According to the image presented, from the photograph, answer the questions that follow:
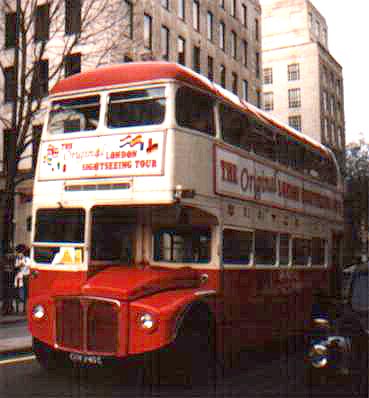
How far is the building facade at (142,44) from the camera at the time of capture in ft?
92.5

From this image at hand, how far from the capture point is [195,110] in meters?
8.85

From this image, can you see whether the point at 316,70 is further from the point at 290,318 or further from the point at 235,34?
the point at 290,318

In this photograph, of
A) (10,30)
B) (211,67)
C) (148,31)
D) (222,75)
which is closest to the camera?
(10,30)

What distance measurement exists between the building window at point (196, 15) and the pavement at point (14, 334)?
93.1 ft

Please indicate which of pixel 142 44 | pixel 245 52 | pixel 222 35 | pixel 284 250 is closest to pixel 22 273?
pixel 284 250

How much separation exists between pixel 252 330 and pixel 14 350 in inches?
160

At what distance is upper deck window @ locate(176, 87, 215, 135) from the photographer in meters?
8.60

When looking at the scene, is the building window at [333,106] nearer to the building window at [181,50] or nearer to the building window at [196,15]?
the building window at [196,15]

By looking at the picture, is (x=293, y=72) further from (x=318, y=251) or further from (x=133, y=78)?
(x=133, y=78)

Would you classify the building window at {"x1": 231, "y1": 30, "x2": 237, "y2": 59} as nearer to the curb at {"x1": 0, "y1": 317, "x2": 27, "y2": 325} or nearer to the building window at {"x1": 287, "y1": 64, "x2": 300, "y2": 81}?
the building window at {"x1": 287, "y1": 64, "x2": 300, "y2": 81}

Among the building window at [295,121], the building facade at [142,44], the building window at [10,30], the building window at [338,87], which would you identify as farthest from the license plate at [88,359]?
the building window at [338,87]

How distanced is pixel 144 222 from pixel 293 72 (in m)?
60.3

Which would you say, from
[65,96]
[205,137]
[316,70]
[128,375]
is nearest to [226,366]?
[128,375]

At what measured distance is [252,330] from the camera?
393 inches
